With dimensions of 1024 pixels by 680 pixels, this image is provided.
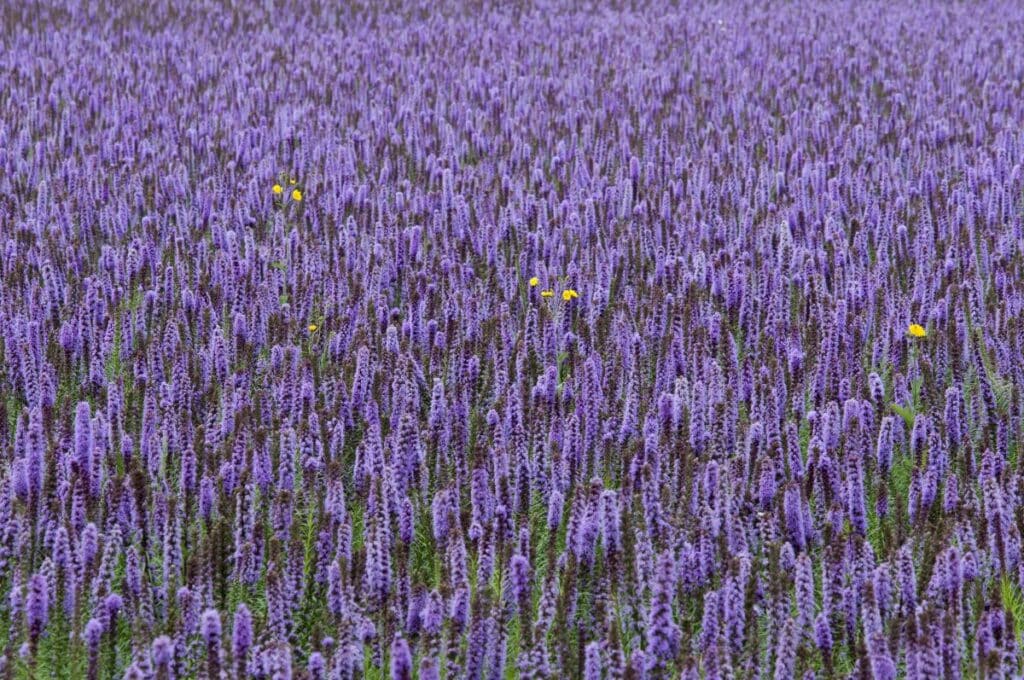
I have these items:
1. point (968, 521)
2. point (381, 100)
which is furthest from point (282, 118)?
point (968, 521)

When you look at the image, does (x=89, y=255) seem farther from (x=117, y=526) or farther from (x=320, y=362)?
(x=117, y=526)

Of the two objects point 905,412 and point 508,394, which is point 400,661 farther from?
point 905,412

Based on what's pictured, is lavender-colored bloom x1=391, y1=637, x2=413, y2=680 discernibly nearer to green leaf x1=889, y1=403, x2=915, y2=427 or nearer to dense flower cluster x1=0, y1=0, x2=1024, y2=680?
dense flower cluster x1=0, y1=0, x2=1024, y2=680

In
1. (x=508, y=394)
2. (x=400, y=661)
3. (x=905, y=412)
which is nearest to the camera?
(x=400, y=661)

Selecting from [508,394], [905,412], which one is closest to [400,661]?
[508,394]

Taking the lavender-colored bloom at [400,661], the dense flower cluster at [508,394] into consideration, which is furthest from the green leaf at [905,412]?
the lavender-colored bloom at [400,661]

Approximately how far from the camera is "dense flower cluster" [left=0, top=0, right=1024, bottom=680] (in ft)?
8.44

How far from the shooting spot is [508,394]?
→ 137 inches

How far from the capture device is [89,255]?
5.41m

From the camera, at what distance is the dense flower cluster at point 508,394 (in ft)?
8.44

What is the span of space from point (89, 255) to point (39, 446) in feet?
8.53

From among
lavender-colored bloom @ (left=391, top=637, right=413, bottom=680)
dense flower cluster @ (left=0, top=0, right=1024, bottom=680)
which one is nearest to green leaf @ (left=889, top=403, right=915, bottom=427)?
dense flower cluster @ (left=0, top=0, right=1024, bottom=680)

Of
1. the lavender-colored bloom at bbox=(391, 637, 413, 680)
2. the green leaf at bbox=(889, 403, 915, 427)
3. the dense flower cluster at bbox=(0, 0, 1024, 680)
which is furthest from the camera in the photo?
the green leaf at bbox=(889, 403, 915, 427)

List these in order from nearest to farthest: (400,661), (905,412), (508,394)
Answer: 1. (400,661)
2. (508,394)
3. (905,412)
